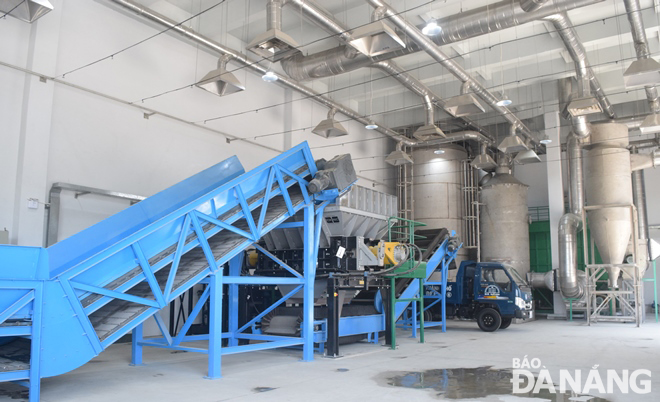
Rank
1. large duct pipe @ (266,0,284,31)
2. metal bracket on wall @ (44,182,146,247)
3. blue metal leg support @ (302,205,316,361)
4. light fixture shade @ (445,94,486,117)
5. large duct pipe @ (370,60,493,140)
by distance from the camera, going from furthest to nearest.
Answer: large duct pipe @ (370,60,493,140) → light fixture shade @ (445,94,486,117) → large duct pipe @ (266,0,284,31) → metal bracket on wall @ (44,182,146,247) → blue metal leg support @ (302,205,316,361)

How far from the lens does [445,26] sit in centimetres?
1292

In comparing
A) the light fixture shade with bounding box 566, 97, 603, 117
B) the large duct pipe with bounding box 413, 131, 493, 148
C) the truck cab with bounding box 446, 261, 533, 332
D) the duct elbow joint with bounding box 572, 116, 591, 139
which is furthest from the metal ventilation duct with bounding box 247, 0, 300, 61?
the duct elbow joint with bounding box 572, 116, 591, 139

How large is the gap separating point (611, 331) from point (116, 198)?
1428 cm

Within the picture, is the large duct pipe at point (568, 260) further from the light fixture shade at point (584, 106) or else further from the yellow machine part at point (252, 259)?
the yellow machine part at point (252, 259)

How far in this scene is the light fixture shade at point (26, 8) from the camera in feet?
27.2

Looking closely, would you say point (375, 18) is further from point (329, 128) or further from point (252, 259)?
point (252, 259)

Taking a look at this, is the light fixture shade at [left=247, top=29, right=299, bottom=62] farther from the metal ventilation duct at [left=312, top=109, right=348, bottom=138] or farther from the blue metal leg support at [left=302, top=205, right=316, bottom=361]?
the metal ventilation duct at [left=312, top=109, right=348, bottom=138]

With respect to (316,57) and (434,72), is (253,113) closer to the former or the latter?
(316,57)

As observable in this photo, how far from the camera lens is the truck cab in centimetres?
1530

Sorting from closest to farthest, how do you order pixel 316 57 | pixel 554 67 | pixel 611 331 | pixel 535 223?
pixel 316 57 → pixel 611 331 → pixel 554 67 → pixel 535 223

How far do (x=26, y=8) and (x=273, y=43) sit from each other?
4.24 m

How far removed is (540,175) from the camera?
25.6 metres

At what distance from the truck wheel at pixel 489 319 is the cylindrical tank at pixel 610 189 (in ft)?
20.0

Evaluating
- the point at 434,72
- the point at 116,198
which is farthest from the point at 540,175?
the point at 116,198
